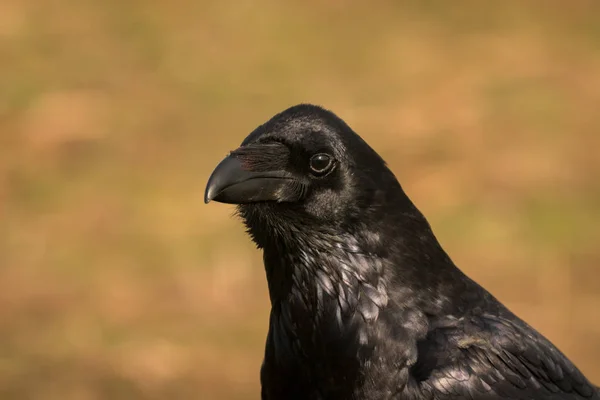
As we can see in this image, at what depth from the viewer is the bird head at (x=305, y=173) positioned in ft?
15.6

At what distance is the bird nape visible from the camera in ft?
15.4

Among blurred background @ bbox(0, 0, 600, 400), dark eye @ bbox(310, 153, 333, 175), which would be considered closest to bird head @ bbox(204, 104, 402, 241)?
dark eye @ bbox(310, 153, 333, 175)

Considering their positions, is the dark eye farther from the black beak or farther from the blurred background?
the blurred background

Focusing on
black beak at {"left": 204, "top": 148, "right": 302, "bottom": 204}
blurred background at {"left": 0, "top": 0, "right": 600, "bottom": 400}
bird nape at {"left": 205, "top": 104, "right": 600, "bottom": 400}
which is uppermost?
blurred background at {"left": 0, "top": 0, "right": 600, "bottom": 400}

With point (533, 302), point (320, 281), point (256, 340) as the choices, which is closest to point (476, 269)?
point (533, 302)

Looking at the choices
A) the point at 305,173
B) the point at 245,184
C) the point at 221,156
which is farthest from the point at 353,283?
the point at 221,156

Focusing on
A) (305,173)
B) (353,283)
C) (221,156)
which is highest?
(221,156)

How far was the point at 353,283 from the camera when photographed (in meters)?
4.80

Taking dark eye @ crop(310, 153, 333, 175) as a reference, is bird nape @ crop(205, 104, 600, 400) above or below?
below

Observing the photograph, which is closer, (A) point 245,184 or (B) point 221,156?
(A) point 245,184

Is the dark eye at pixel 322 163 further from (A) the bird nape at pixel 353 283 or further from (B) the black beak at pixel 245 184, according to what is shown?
(B) the black beak at pixel 245 184

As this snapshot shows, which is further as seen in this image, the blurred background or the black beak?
the blurred background

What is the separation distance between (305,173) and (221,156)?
910 cm

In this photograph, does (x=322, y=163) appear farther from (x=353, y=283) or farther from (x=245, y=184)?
(x=353, y=283)
